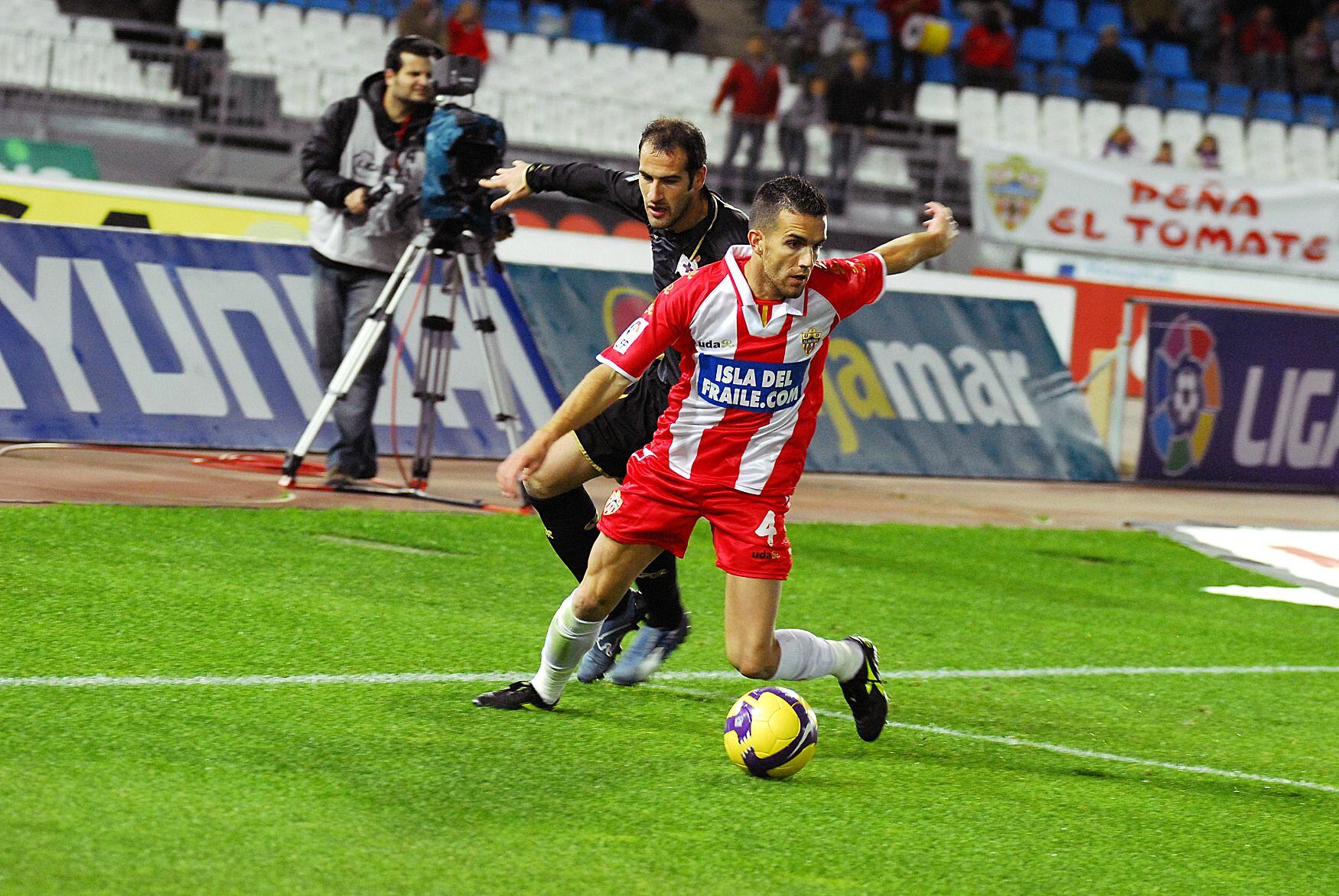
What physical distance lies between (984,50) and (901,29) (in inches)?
47.3

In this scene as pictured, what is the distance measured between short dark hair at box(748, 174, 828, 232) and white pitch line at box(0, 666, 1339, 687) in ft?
6.49

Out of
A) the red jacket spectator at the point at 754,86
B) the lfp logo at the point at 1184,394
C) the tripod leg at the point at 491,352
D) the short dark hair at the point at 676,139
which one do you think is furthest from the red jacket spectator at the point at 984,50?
the short dark hair at the point at 676,139

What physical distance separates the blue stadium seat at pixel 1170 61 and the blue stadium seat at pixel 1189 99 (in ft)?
2.81

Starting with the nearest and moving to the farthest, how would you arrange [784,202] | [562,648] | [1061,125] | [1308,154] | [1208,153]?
[784,202] → [562,648] → [1208,153] → [1061,125] → [1308,154]

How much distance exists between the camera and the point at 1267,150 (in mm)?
24578

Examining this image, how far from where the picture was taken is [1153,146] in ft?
78.4

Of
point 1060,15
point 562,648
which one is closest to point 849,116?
point 1060,15

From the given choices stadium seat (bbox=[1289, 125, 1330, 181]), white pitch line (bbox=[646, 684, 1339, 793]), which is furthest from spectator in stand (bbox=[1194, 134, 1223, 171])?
white pitch line (bbox=[646, 684, 1339, 793])

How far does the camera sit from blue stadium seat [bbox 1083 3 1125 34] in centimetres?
2659

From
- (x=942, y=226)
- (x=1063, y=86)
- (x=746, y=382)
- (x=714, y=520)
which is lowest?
(x=714, y=520)

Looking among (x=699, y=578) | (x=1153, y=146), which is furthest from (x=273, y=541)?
(x=1153, y=146)

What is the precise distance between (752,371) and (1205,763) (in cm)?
215

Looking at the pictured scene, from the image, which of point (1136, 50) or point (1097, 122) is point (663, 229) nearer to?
point (1097, 122)

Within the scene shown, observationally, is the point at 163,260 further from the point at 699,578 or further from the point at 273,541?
the point at 699,578
